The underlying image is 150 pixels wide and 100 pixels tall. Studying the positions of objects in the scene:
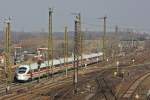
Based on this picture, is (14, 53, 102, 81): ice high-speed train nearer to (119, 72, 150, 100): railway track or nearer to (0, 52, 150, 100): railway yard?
(0, 52, 150, 100): railway yard

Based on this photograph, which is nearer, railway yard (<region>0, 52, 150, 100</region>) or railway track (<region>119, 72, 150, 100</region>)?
railway yard (<region>0, 52, 150, 100</region>)

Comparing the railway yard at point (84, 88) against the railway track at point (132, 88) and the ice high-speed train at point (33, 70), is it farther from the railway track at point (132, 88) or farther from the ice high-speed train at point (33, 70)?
the ice high-speed train at point (33, 70)

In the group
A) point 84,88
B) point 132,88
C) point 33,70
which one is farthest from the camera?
point 33,70

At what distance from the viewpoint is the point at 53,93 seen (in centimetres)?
5559

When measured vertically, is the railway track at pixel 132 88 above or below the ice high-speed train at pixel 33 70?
below

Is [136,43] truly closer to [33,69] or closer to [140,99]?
[33,69]

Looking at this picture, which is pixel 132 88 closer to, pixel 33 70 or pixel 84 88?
pixel 84 88

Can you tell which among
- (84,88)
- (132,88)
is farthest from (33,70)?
(132,88)

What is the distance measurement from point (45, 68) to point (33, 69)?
5283 millimetres

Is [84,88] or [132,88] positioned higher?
[84,88]

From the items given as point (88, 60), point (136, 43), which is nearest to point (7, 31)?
point (88, 60)

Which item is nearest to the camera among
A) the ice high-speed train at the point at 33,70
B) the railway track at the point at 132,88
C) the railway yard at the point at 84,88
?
the railway yard at the point at 84,88

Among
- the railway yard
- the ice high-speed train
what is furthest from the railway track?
the ice high-speed train

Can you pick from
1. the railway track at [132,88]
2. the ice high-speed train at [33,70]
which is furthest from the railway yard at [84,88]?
the ice high-speed train at [33,70]
